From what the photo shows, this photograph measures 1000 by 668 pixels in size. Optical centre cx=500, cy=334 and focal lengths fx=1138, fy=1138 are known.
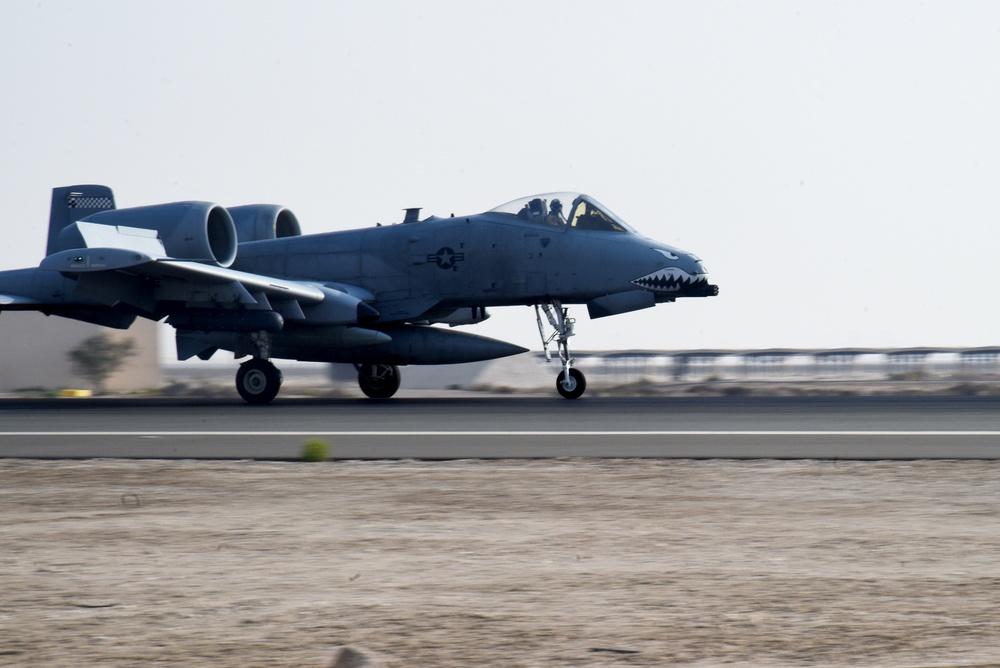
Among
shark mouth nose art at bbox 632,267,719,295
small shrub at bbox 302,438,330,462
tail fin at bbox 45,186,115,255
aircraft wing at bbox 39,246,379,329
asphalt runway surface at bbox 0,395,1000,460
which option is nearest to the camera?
small shrub at bbox 302,438,330,462

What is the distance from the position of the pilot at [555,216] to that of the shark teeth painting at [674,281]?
1835 millimetres

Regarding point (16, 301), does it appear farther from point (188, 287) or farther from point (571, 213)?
point (571, 213)

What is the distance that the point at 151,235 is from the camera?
1947 centimetres

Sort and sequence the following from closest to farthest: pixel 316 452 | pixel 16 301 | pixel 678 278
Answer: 1. pixel 316 452
2. pixel 678 278
3. pixel 16 301

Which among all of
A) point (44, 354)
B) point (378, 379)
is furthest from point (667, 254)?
point (44, 354)

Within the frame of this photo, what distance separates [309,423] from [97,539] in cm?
797

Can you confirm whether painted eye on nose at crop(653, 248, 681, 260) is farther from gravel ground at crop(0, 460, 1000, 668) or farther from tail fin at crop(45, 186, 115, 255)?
tail fin at crop(45, 186, 115, 255)

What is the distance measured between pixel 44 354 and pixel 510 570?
94.4 feet

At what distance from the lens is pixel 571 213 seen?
19.4 metres

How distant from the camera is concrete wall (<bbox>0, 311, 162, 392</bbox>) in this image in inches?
1212

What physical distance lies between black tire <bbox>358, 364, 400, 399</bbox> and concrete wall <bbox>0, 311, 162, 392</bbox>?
12280mm

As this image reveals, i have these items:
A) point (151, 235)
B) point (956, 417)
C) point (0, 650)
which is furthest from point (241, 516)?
point (151, 235)

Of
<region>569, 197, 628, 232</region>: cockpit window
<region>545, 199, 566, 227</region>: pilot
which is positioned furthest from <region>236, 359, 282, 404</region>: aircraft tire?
<region>569, 197, 628, 232</region>: cockpit window

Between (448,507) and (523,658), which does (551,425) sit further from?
(523,658)
